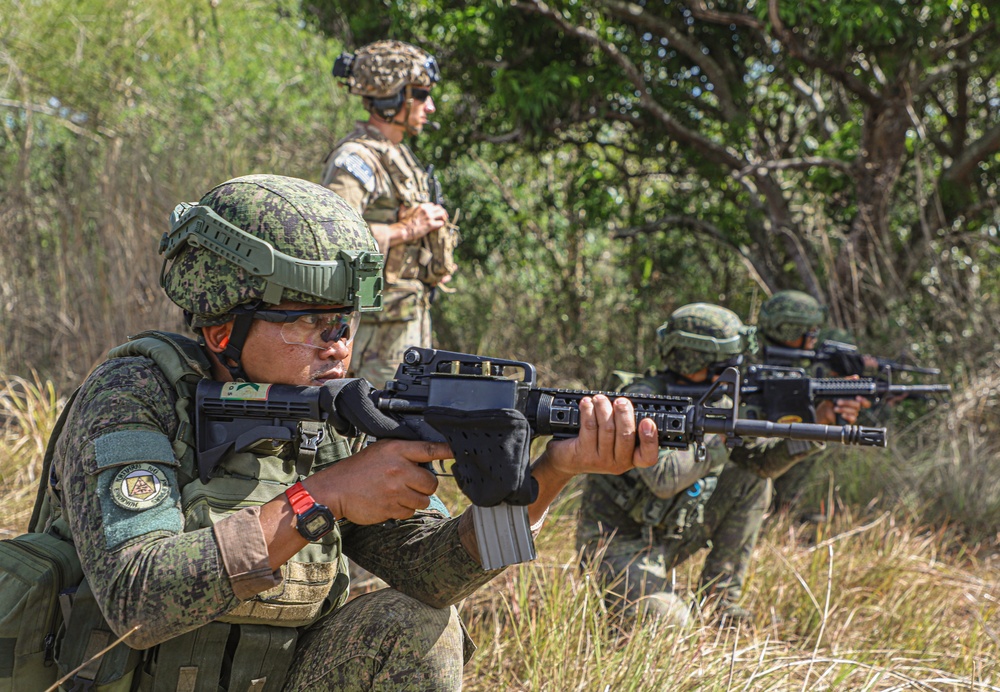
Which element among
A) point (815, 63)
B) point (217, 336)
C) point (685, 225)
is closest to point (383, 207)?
point (217, 336)

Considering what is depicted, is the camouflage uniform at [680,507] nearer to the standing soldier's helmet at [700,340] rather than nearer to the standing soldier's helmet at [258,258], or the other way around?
the standing soldier's helmet at [700,340]

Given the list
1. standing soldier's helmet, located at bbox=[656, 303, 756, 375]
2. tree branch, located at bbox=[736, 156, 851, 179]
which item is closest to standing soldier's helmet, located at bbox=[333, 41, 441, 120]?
standing soldier's helmet, located at bbox=[656, 303, 756, 375]

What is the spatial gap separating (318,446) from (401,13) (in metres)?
5.57

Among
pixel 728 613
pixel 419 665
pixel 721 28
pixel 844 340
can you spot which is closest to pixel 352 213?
pixel 419 665

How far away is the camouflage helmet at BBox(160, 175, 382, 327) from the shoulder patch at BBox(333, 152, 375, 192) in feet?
6.62

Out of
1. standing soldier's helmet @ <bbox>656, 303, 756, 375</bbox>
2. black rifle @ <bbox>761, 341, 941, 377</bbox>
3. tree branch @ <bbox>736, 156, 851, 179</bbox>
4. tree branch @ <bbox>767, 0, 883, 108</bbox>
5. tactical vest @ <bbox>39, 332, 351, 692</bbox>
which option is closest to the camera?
tactical vest @ <bbox>39, 332, 351, 692</bbox>

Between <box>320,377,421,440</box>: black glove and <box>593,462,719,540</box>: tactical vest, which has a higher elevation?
<box>320,377,421,440</box>: black glove

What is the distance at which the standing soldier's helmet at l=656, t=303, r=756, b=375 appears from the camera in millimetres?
4180

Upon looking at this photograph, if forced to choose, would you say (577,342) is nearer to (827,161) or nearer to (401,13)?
(827,161)

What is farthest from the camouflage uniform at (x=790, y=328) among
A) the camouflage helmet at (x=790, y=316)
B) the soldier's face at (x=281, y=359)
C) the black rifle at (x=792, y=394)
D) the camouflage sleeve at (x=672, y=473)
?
the soldier's face at (x=281, y=359)

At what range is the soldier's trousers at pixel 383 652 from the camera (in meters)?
2.12

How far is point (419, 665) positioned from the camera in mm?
2119

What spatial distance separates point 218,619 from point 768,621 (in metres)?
2.50

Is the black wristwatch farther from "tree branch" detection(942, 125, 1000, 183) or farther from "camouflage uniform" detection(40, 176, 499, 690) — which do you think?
"tree branch" detection(942, 125, 1000, 183)
